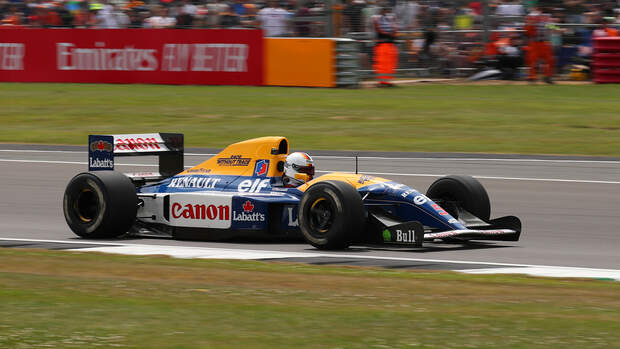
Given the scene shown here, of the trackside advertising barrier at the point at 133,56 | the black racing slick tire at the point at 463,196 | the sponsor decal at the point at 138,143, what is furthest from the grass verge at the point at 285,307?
the trackside advertising barrier at the point at 133,56

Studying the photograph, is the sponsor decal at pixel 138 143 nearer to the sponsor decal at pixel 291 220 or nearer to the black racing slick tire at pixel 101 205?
the black racing slick tire at pixel 101 205

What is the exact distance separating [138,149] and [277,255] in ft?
9.18

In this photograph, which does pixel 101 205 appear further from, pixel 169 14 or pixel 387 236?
pixel 169 14

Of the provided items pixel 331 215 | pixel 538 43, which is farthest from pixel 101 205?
pixel 538 43

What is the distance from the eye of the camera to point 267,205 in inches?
419

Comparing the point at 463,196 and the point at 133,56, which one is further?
the point at 133,56

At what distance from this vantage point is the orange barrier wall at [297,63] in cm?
2839

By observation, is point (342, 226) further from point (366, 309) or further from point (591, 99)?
point (591, 99)

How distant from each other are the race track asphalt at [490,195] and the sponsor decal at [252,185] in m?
0.53

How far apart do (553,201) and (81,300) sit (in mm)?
7997

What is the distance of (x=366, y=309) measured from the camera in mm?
6902

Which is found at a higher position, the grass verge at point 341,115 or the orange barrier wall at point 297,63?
the orange barrier wall at point 297,63

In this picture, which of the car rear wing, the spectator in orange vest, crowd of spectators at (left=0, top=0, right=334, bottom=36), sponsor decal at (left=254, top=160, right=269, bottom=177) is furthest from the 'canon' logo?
the spectator in orange vest

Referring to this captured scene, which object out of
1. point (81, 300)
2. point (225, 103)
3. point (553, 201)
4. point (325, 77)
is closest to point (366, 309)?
point (81, 300)
